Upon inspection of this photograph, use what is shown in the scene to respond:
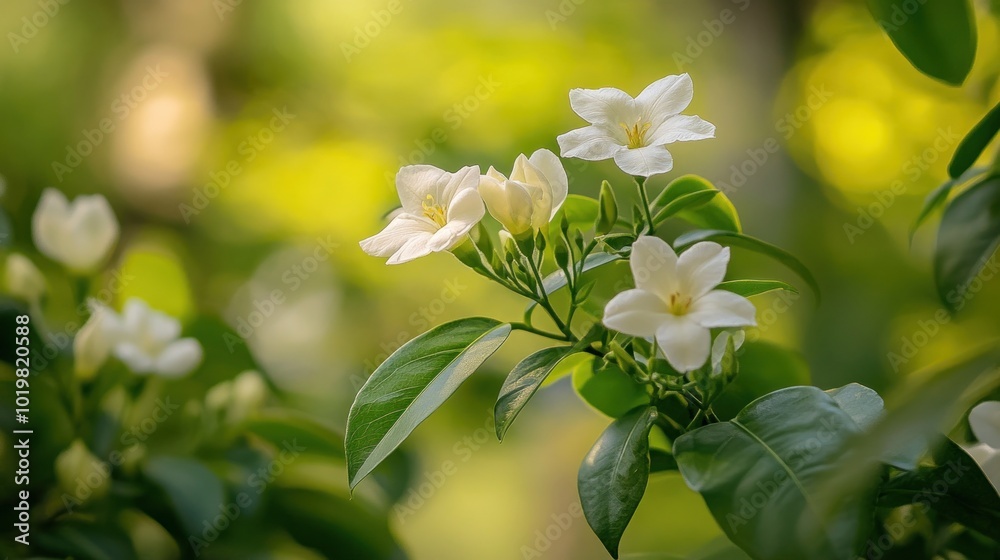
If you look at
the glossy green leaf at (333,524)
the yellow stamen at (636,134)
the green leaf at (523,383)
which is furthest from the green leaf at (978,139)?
the glossy green leaf at (333,524)

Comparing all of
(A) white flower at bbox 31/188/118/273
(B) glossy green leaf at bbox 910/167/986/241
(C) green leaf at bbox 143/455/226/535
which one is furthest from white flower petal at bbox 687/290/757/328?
(A) white flower at bbox 31/188/118/273

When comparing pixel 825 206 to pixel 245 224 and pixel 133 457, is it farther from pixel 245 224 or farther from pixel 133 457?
pixel 133 457

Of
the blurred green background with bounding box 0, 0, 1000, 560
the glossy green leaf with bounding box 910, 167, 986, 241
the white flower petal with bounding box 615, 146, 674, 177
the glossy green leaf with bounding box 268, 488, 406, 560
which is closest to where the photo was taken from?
the white flower petal with bounding box 615, 146, 674, 177

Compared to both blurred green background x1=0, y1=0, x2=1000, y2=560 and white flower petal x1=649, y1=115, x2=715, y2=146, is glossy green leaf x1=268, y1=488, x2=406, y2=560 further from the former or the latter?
white flower petal x1=649, y1=115, x2=715, y2=146

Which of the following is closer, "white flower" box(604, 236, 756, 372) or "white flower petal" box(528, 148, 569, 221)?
"white flower" box(604, 236, 756, 372)

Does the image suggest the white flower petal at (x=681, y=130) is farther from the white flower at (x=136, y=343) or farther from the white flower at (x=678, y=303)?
the white flower at (x=136, y=343)

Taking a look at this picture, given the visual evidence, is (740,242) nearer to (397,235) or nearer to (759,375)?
(759,375)

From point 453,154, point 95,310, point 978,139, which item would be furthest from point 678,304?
point 453,154

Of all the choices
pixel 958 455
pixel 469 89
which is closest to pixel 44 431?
pixel 958 455
